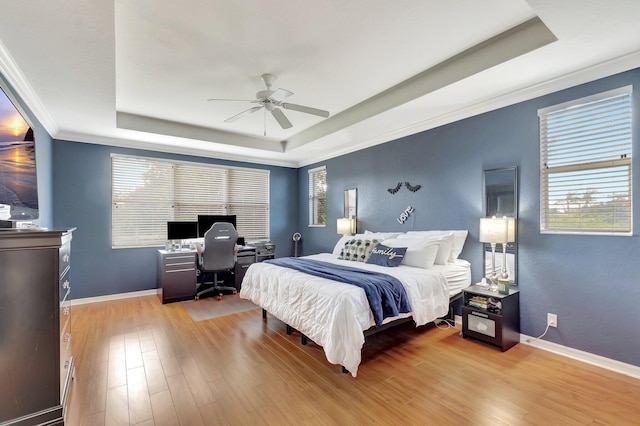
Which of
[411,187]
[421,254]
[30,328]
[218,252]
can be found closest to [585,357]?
[421,254]

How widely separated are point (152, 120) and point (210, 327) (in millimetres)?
3168

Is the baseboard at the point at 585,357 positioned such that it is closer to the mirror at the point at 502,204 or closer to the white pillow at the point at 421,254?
the mirror at the point at 502,204

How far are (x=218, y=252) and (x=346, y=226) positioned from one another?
7.26 feet

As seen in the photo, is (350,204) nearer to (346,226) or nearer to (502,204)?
(346,226)

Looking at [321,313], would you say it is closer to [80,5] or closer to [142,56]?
[80,5]

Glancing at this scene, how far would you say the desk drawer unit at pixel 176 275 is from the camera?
14.5 feet

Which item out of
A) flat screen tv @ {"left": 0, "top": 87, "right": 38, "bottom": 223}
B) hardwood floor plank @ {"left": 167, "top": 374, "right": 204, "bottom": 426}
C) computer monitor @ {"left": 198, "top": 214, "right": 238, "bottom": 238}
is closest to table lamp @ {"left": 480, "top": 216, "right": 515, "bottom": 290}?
hardwood floor plank @ {"left": 167, "top": 374, "right": 204, "bottom": 426}

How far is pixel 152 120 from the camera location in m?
4.32

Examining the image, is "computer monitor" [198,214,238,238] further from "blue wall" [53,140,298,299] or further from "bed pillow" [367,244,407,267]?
"bed pillow" [367,244,407,267]

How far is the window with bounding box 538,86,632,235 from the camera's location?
246 centimetres

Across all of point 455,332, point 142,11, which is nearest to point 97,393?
point 142,11

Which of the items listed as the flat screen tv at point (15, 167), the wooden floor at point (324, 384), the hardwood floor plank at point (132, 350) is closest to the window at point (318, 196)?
the wooden floor at point (324, 384)

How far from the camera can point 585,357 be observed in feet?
8.48

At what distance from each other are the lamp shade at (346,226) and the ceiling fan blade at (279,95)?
2.57 metres
